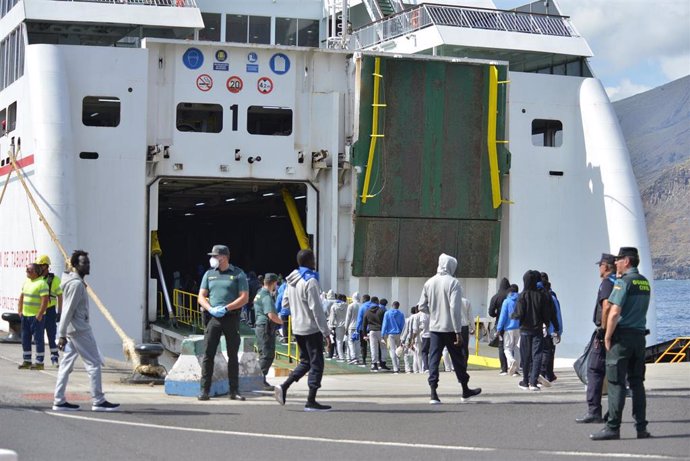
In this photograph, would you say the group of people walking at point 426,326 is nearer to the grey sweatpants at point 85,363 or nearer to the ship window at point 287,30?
the grey sweatpants at point 85,363

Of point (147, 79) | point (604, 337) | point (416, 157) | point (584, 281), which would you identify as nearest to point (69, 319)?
point (604, 337)

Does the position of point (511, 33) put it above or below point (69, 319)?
above

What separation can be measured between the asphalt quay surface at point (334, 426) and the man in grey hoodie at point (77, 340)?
246 mm

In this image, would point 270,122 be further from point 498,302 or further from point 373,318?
point 498,302

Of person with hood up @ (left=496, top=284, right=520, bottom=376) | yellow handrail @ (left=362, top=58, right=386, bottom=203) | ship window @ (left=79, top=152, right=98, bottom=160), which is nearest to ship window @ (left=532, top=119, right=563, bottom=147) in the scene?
yellow handrail @ (left=362, top=58, right=386, bottom=203)

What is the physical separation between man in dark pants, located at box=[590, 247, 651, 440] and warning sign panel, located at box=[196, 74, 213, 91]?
1361cm

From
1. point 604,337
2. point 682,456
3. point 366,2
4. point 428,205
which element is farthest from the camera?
point 366,2

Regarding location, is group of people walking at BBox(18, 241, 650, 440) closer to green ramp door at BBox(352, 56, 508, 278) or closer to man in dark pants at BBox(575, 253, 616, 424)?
man in dark pants at BBox(575, 253, 616, 424)

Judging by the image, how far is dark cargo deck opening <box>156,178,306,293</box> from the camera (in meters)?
33.5

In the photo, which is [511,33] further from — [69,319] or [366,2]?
[69,319]

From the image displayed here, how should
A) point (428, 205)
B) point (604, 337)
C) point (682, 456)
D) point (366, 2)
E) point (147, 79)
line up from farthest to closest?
1. point (366, 2)
2. point (428, 205)
3. point (147, 79)
4. point (604, 337)
5. point (682, 456)

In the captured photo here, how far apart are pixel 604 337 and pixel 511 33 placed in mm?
14222

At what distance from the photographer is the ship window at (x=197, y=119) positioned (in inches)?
909

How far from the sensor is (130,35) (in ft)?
75.2
